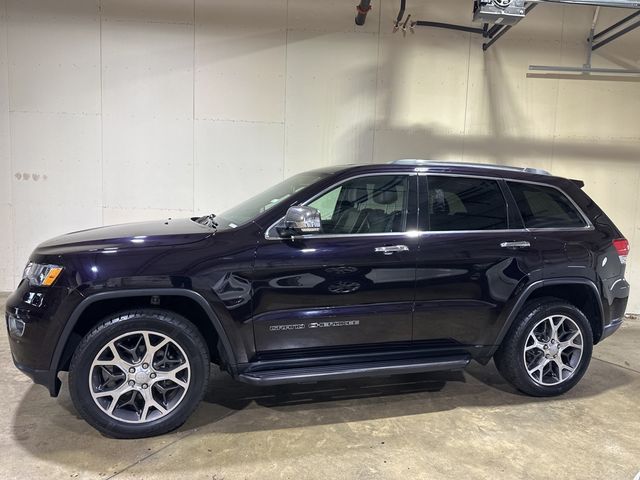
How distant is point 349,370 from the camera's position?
10.3ft

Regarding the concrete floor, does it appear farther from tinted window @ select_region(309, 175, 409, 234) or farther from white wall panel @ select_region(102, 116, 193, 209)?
white wall panel @ select_region(102, 116, 193, 209)

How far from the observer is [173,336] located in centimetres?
293

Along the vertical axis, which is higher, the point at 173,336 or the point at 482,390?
the point at 173,336

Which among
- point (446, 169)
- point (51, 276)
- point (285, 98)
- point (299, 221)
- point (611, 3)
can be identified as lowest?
point (51, 276)

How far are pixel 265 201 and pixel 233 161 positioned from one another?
9.02 feet

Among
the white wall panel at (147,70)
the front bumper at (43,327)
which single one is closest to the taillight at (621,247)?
the front bumper at (43,327)

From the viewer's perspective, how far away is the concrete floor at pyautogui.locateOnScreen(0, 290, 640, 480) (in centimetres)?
270

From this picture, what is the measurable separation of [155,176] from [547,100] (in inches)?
213

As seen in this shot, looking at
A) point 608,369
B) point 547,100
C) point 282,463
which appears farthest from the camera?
point 547,100

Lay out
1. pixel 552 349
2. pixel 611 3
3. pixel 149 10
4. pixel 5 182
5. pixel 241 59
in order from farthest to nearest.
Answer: pixel 5 182 → pixel 241 59 → pixel 149 10 → pixel 611 3 → pixel 552 349

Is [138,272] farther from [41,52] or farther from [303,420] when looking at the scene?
[41,52]

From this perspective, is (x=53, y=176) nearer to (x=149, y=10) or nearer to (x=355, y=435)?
(x=149, y=10)

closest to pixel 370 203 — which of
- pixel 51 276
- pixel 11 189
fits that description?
pixel 51 276

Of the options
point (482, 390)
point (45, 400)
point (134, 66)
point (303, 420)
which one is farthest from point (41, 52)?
point (482, 390)
